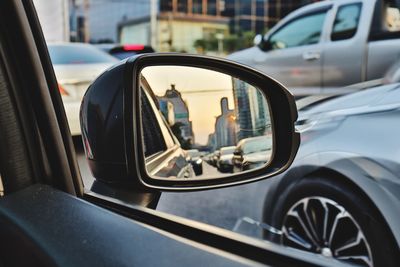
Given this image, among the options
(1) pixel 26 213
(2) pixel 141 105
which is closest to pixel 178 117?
(2) pixel 141 105

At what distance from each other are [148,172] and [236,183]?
0.26 m

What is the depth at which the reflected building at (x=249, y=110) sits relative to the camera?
148 centimetres

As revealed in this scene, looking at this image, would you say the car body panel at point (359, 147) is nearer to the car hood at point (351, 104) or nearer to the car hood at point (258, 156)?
the car hood at point (351, 104)

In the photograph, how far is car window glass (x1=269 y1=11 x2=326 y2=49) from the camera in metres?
7.15

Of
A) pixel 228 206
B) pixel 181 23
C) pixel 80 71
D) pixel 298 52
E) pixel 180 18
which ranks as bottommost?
pixel 181 23

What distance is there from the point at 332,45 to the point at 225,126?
567 centimetres

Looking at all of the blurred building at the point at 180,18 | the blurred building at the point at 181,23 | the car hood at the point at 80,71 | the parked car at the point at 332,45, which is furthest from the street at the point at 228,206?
Answer: the blurred building at the point at 181,23

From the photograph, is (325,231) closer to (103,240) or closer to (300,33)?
(103,240)

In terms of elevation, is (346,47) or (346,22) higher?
(346,22)

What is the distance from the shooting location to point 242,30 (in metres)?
30.0

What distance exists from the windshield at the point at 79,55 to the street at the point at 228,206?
1.83m

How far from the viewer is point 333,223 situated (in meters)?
2.46

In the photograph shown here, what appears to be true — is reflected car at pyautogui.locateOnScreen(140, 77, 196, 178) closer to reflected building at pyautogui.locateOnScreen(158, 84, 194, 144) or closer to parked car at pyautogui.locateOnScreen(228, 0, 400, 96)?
reflected building at pyautogui.locateOnScreen(158, 84, 194, 144)

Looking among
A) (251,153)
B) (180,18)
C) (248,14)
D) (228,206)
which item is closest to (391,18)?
Answer: (228,206)
